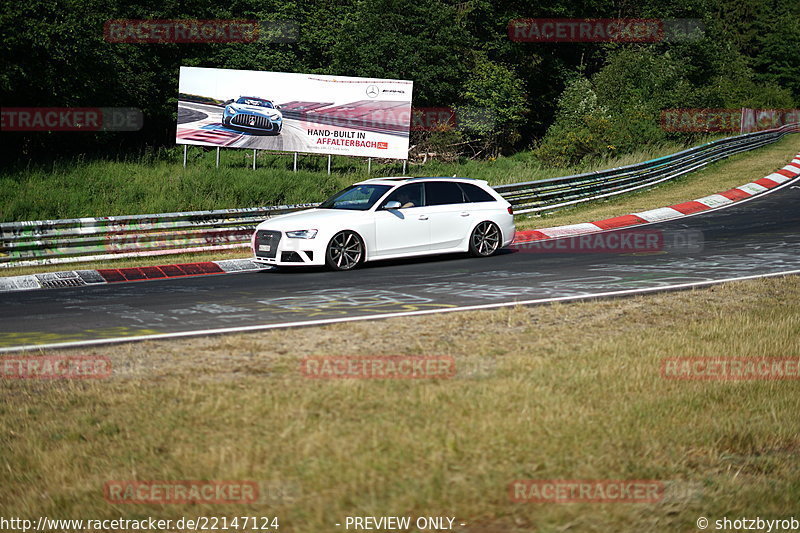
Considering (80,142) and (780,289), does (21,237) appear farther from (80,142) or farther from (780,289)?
(80,142)

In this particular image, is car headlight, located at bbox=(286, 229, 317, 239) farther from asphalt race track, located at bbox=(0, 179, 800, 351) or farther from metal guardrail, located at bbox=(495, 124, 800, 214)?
metal guardrail, located at bbox=(495, 124, 800, 214)

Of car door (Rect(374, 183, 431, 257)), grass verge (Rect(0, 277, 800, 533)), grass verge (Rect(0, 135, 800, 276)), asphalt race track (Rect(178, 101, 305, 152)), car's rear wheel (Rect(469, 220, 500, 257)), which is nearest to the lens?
grass verge (Rect(0, 277, 800, 533))

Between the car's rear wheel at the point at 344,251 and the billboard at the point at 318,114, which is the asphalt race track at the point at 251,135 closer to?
the billboard at the point at 318,114

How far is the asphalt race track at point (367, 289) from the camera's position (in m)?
9.74

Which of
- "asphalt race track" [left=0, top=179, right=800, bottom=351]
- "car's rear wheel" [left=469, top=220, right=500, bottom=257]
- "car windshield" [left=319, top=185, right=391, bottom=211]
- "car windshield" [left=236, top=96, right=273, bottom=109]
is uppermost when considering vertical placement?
"car windshield" [left=236, top=96, right=273, bottom=109]

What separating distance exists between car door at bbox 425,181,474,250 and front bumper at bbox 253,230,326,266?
224 cm

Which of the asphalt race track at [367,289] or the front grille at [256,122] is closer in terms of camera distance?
the asphalt race track at [367,289]

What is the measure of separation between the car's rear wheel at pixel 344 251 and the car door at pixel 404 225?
339 millimetres

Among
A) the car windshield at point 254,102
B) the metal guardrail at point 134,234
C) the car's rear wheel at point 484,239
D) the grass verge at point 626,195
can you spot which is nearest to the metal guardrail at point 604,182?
the metal guardrail at point 134,234

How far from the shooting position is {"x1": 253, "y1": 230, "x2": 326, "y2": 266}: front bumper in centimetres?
1396

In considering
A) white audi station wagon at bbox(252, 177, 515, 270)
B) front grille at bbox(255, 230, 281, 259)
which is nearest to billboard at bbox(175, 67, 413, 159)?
white audi station wagon at bbox(252, 177, 515, 270)

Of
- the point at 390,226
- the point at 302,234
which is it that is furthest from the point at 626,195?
the point at 302,234

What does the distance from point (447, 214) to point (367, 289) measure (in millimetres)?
3648

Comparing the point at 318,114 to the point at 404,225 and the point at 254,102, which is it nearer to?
the point at 254,102
